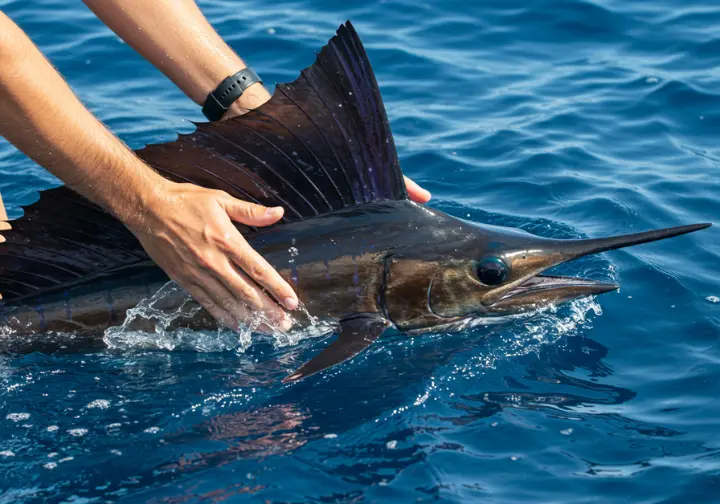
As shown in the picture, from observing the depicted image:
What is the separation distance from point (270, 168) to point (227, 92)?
2.44 feet

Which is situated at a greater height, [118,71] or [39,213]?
[118,71]

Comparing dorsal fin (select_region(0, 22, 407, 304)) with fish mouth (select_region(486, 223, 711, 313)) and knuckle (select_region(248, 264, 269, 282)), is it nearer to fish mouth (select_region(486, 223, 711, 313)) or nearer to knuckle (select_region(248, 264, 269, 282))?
knuckle (select_region(248, 264, 269, 282))

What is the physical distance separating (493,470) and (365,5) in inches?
273

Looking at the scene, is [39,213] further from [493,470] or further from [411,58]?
[411,58]

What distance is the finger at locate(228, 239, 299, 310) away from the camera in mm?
3830

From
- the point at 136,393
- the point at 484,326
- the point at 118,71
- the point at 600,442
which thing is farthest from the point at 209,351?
the point at 118,71

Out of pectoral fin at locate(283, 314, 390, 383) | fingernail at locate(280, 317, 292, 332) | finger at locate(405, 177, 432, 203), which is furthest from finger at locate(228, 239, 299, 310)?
finger at locate(405, 177, 432, 203)

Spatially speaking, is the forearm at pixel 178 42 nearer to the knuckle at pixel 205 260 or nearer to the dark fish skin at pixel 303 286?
the dark fish skin at pixel 303 286

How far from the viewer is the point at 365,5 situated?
9.72 meters

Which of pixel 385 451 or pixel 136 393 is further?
pixel 136 393

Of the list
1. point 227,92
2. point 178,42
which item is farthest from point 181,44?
point 227,92

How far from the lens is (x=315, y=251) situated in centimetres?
417

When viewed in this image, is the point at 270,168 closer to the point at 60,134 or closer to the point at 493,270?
the point at 60,134

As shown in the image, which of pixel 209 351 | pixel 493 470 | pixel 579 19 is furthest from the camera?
pixel 579 19
